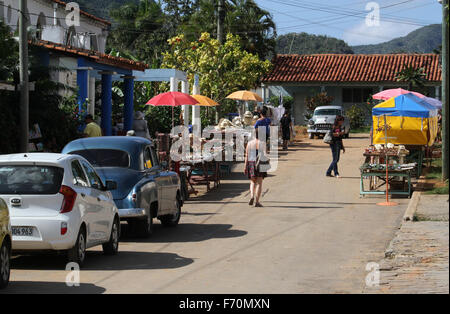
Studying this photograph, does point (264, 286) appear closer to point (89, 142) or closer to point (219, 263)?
point (219, 263)

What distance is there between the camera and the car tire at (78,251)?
11578 mm

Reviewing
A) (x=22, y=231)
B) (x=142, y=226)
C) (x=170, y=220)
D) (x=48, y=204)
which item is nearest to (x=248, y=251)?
(x=142, y=226)

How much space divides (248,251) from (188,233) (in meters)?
2.67

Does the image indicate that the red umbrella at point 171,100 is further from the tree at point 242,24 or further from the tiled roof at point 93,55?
the tree at point 242,24

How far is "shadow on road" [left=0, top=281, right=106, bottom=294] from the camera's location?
9805 millimetres

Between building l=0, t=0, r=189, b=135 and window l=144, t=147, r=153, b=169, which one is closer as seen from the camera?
window l=144, t=147, r=153, b=169

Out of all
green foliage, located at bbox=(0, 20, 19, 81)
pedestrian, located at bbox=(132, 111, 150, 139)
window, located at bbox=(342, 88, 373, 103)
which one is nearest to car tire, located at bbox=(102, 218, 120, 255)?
green foliage, located at bbox=(0, 20, 19, 81)

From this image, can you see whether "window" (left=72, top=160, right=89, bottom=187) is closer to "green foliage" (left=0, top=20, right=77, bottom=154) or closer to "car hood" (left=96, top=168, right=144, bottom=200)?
"car hood" (left=96, top=168, right=144, bottom=200)

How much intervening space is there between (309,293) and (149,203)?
5.83m

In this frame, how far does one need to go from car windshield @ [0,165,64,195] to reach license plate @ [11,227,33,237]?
1.69 ft

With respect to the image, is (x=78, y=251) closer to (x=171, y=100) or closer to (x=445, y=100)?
(x=171, y=100)

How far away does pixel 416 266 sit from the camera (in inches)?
440

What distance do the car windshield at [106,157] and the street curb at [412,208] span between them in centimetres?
542

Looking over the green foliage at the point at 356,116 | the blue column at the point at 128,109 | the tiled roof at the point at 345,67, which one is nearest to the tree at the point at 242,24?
the tiled roof at the point at 345,67
